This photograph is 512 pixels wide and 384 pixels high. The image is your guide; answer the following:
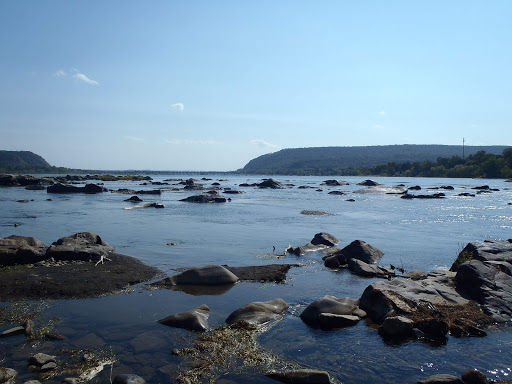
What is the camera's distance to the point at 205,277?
14.6m

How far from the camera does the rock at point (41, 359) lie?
812 centimetres

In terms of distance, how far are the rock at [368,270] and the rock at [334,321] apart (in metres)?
5.71

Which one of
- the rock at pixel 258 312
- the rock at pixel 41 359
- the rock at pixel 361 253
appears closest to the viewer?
the rock at pixel 41 359

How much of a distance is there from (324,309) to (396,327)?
1.93 meters

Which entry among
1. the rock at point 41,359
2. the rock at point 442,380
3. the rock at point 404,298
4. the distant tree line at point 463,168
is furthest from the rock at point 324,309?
the distant tree line at point 463,168

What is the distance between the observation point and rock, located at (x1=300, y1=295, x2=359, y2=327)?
11156 millimetres

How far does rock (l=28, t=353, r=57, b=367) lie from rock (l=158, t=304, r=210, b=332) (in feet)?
9.65

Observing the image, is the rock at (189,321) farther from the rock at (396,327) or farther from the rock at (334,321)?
the rock at (396,327)

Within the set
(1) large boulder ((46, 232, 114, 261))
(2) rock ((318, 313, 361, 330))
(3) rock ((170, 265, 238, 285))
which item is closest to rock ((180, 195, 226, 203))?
(1) large boulder ((46, 232, 114, 261))

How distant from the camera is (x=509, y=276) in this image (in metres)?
13.6

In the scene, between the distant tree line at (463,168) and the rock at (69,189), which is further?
the distant tree line at (463,168)

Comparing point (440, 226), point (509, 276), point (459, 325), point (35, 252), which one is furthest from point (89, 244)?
point (440, 226)

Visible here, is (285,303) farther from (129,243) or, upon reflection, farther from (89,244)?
(129,243)

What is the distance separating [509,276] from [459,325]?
439 cm
